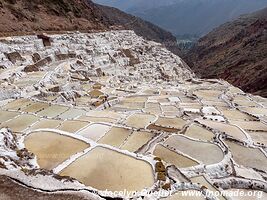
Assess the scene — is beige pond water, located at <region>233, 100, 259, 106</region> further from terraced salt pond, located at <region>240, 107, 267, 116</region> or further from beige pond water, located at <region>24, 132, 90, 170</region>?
beige pond water, located at <region>24, 132, 90, 170</region>

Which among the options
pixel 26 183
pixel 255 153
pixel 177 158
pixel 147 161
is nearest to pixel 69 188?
pixel 26 183

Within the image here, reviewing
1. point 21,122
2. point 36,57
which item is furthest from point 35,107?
point 36,57

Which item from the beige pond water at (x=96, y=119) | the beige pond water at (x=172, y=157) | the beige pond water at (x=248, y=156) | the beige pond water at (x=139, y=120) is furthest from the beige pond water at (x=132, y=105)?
the beige pond water at (x=172, y=157)

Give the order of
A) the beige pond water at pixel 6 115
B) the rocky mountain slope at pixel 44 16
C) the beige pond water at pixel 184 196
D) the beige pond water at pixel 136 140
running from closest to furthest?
the beige pond water at pixel 184 196, the beige pond water at pixel 136 140, the beige pond water at pixel 6 115, the rocky mountain slope at pixel 44 16

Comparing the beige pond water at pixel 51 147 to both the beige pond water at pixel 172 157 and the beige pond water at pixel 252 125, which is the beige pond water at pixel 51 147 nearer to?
the beige pond water at pixel 172 157

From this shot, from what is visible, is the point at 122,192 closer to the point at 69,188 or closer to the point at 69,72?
the point at 69,188

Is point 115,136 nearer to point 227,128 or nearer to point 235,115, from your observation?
point 227,128
